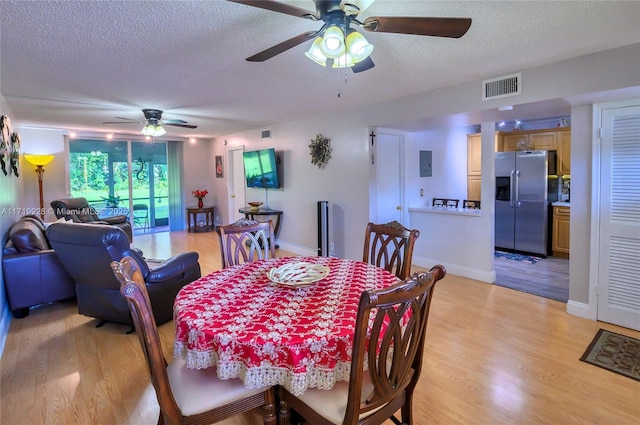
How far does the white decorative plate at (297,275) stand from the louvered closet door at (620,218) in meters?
2.66

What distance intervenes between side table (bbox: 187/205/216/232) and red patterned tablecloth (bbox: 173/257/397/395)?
687cm

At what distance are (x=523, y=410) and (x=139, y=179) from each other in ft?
27.2

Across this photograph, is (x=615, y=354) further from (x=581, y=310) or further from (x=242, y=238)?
(x=242, y=238)

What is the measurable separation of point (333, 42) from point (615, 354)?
9.67 ft

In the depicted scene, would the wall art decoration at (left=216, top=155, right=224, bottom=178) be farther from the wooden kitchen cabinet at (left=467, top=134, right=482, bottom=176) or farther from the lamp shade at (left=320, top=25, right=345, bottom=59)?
the lamp shade at (left=320, top=25, right=345, bottom=59)

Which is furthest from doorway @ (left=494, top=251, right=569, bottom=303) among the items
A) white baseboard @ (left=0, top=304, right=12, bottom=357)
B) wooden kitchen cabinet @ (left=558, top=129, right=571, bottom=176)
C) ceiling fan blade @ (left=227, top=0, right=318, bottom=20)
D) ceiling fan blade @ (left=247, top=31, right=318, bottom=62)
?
white baseboard @ (left=0, top=304, right=12, bottom=357)

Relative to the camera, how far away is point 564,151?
17.5 feet

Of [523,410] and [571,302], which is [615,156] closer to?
[571,302]

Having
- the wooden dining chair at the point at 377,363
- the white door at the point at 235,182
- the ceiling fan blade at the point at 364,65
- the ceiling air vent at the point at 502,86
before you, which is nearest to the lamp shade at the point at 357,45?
the ceiling fan blade at the point at 364,65

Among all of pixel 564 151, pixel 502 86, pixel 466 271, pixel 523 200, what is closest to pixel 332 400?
pixel 502 86

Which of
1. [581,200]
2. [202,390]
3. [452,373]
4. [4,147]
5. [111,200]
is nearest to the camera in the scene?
[202,390]

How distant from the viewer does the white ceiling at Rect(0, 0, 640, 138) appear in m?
1.96

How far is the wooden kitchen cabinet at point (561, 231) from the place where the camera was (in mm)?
5129

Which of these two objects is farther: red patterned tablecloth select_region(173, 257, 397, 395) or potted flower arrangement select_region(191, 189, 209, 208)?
potted flower arrangement select_region(191, 189, 209, 208)
